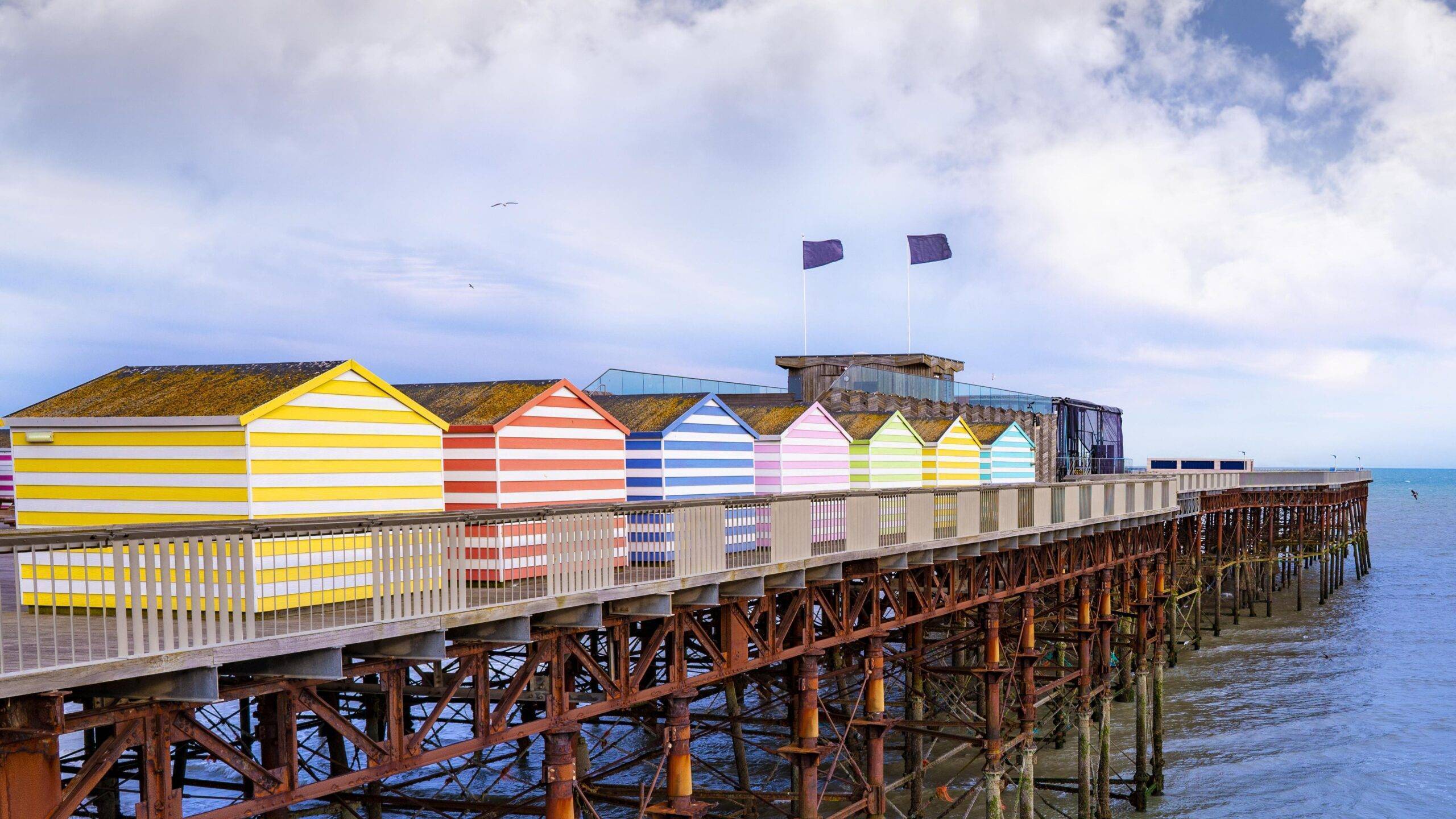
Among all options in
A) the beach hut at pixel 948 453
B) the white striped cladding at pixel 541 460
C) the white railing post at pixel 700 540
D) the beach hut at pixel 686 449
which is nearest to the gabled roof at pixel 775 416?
the beach hut at pixel 686 449

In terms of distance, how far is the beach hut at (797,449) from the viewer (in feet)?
69.4

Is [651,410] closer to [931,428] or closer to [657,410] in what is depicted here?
[657,410]

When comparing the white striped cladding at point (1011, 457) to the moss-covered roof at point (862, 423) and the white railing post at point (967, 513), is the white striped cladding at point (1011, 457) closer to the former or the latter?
the moss-covered roof at point (862, 423)

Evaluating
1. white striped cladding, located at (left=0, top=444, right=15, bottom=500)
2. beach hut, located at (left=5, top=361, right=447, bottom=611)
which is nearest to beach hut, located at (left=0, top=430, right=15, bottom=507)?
white striped cladding, located at (left=0, top=444, right=15, bottom=500)

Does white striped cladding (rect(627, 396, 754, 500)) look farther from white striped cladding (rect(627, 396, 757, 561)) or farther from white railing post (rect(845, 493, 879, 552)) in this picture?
white railing post (rect(845, 493, 879, 552))

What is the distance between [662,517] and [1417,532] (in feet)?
406

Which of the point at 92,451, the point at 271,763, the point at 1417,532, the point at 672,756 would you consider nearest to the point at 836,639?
the point at 672,756

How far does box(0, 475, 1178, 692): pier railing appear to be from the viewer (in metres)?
8.12

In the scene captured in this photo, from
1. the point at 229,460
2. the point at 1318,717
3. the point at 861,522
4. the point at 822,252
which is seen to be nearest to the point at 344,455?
the point at 229,460

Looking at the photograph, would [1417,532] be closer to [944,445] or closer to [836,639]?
[944,445]

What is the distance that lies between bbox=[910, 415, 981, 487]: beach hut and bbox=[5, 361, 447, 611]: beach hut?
17111 mm

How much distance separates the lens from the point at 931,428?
1104 inches

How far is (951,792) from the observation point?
90.7 ft

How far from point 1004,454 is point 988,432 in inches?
29.8
